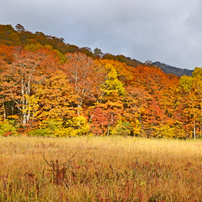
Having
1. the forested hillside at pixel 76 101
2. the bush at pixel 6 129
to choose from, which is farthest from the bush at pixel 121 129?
the bush at pixel 6 129

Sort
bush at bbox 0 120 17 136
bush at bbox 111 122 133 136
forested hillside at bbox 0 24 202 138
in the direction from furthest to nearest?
bush at bbox 111 122 133 136, forested hillside at bbox 0 24 202 138, bush at bbox 0 120 17 136

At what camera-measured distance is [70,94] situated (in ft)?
66.8

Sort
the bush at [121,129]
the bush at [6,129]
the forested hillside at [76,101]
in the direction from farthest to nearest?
1. the bush at [121,129]
2. the forested hillside at [76,101]
3. the bush at [6,129]

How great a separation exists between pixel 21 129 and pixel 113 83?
1310 centimetres

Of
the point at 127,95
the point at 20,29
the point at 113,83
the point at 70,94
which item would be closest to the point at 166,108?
the point at 127,95

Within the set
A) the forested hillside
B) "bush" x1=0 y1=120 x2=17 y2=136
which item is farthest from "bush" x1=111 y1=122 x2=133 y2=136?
"bush" x1=0 y1=120 x2=17 y2=136

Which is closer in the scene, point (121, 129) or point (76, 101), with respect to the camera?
point (76, 101)

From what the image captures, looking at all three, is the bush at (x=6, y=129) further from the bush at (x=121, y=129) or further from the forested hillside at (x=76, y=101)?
the bush at (x=121, y=129)

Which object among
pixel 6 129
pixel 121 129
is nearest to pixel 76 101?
pixel 121 129

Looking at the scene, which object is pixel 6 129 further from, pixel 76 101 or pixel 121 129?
pixel 121 129

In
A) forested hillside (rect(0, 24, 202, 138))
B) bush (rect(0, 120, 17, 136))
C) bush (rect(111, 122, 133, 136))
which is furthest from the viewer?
bush (rect(111, 122, 133, 136))

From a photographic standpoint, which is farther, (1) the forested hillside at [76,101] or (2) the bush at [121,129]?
(2) the bush at [121,129]

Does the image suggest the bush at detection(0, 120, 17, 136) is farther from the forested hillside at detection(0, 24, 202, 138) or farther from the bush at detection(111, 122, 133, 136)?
the bush at detection(111, 122, 133, 136)

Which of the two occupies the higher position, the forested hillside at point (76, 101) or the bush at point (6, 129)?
the forested hillside at point (76, 101)
